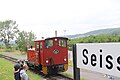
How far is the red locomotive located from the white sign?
13.4m

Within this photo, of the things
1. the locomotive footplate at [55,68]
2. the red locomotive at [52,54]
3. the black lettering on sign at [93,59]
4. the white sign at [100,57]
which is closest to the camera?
the white sign at [100,57]

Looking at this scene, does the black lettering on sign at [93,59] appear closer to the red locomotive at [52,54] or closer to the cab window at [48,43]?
the red locomotive at [52,54]

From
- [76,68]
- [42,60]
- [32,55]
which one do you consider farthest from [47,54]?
[76,68]

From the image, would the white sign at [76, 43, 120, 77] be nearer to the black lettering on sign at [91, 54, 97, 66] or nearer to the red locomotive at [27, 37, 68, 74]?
the black lettering on sign at [91, 54, 97, 66]

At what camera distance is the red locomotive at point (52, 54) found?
53.8 feet

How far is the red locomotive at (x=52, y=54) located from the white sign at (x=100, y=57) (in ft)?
44.0

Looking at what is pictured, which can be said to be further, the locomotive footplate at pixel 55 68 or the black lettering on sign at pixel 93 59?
the locomotive footplate at pixel 55 68

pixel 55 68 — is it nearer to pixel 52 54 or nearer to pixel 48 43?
pixel 52 54

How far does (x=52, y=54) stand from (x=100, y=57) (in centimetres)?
1423

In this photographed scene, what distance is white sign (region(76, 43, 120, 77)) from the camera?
7.47 ft

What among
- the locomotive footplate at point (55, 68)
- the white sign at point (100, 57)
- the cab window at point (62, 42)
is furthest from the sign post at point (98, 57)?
the cab window at point (62, 42)

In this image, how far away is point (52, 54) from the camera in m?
16.7

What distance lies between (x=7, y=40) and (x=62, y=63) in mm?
51626

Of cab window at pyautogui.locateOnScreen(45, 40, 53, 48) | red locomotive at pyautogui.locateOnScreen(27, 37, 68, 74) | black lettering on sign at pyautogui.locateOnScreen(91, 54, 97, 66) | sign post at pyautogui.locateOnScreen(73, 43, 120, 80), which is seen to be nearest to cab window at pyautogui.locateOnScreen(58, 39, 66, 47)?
red locomotive at pyautogui.locateOnScreen(27, 37, 68, 74)
